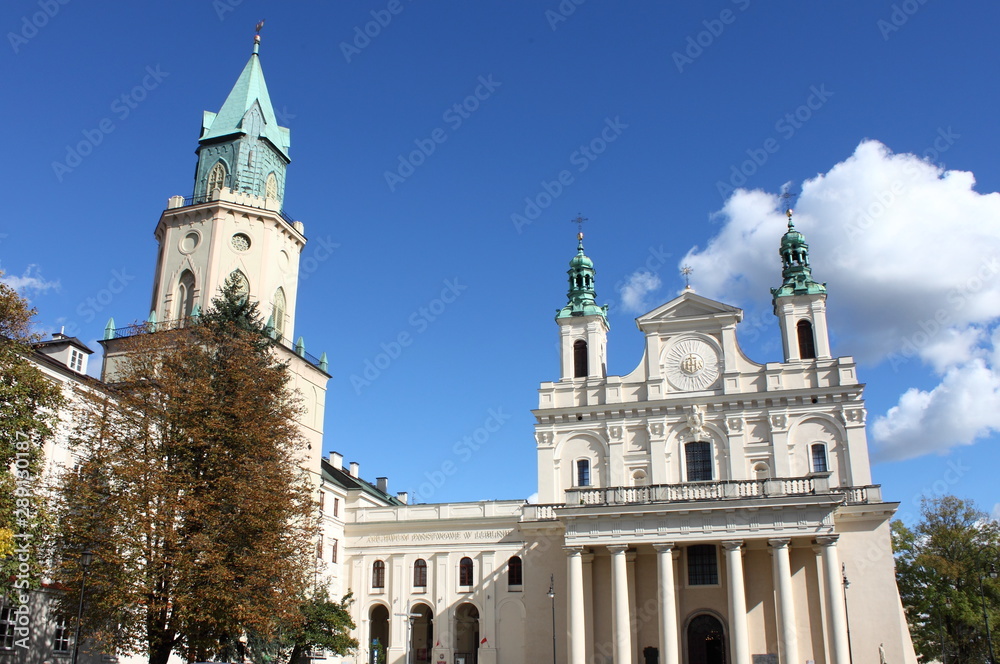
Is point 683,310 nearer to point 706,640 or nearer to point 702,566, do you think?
point 702,566

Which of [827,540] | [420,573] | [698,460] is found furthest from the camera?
[420,573]

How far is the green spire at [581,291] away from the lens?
4812cm

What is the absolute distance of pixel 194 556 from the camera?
24359 millimetres

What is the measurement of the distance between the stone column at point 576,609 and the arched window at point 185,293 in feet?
70.8

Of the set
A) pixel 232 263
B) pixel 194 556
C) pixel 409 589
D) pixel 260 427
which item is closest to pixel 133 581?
pixel 194 556

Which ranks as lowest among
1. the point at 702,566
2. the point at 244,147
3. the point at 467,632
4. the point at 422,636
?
the point at 422,636

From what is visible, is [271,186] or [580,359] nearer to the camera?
[271,186]

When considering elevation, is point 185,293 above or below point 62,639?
above

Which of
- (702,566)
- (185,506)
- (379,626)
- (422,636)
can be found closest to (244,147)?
(185,506)

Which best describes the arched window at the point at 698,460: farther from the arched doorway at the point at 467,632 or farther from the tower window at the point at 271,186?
the tower window at the point at 271,186

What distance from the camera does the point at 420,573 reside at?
4812cm

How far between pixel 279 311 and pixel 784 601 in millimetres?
27580

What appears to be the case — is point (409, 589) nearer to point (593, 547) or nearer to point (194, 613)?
point (593, 547)

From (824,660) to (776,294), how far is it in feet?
59.3
